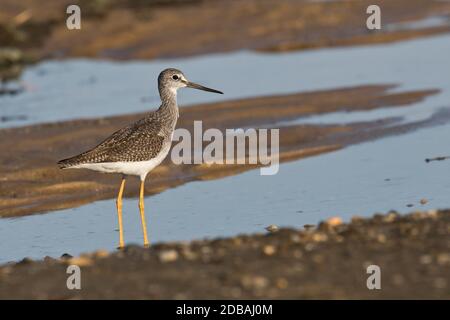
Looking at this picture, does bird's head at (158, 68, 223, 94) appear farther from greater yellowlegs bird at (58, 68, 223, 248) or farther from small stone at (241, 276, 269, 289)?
small stone at (241, 276, 269, 289)

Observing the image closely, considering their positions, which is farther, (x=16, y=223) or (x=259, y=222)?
(x=16, y=223)

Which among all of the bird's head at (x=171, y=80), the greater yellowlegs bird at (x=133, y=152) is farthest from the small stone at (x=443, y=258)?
the bird's head at (x=171, y=80)

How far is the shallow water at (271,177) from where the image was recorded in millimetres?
13906

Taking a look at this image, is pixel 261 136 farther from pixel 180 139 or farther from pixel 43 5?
pixel 43 5

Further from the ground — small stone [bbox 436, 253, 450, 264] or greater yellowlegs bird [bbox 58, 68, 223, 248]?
greater yellowlegs bird [bbox 58, 68, 223, 248]

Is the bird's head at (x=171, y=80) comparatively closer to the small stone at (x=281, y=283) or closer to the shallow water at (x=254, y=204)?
the shallow water at (x=254, y=204)

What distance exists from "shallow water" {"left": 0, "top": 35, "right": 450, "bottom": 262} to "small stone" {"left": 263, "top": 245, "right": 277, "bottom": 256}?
2749 millimetres

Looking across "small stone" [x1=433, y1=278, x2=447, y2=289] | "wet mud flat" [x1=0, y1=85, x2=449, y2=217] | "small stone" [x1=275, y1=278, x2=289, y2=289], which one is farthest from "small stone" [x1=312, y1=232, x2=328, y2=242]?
"wet mud flat" [x1=0, y1=85, x2=449, y2=217]

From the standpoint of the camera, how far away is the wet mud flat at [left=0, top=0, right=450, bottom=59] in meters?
30.3

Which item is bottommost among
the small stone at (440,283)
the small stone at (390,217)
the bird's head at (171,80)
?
the small stone at (440,283)

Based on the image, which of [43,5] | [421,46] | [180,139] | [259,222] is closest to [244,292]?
[259,222]

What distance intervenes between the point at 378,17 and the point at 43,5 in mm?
11695

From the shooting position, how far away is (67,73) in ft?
94.9

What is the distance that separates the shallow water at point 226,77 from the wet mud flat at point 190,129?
36.6 inches
